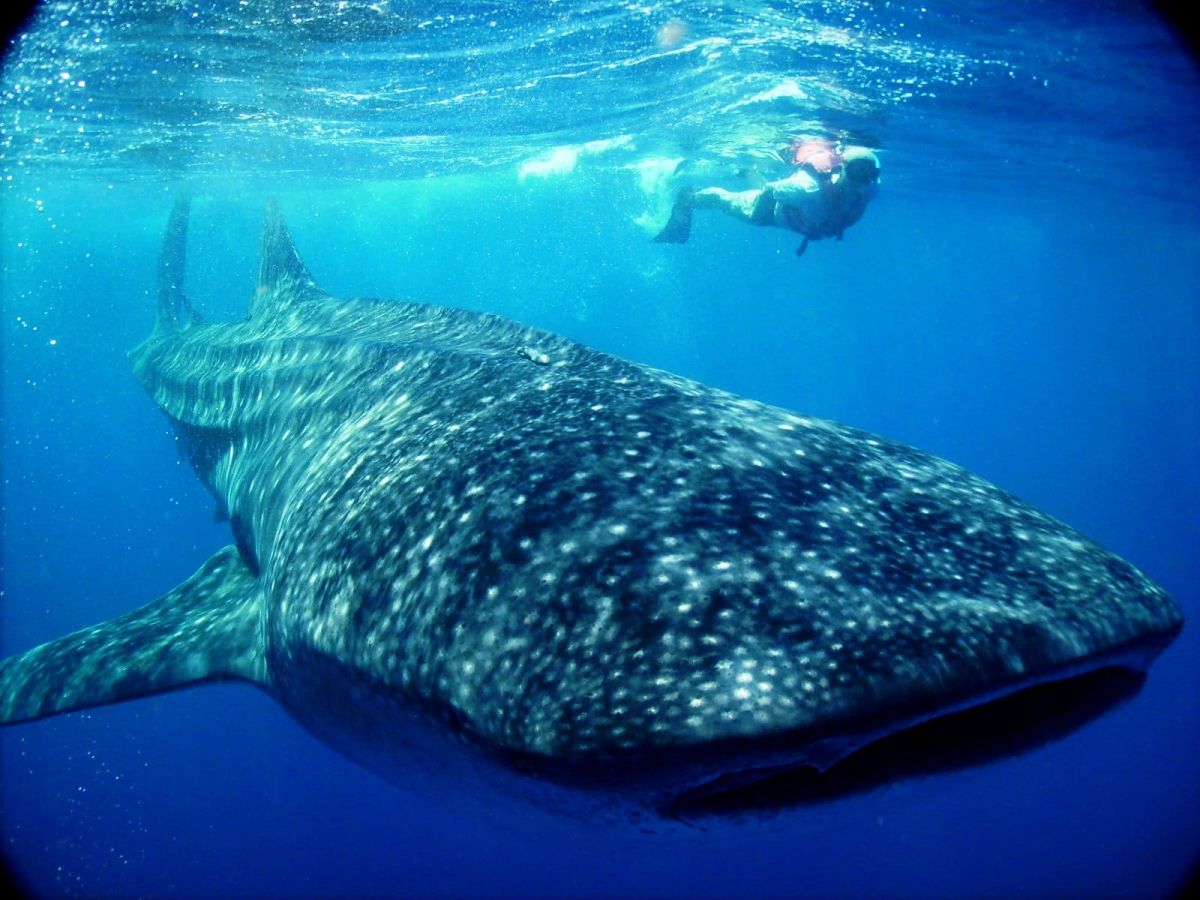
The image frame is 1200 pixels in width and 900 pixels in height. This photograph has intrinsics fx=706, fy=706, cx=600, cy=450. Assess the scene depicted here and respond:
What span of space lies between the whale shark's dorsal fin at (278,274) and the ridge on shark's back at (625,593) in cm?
524

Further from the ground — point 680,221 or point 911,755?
point 911,755

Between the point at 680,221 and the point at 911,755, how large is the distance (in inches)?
750

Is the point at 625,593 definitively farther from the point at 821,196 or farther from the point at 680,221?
the point at 680,221

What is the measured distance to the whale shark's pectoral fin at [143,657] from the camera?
4305 millimetres

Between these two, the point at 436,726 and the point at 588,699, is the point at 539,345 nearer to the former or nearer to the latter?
the point at 436,726

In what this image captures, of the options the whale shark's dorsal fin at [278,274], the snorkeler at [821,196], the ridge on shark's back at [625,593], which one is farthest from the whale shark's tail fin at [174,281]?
the snorkeler at [821,196]

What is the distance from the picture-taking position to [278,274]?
962 centimetres

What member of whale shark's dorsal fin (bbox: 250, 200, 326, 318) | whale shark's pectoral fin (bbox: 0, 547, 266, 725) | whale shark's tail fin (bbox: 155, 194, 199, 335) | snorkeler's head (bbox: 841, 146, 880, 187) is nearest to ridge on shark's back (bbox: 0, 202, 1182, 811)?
whale shark's pectoral fin (bbox: 0, 547, 266, 725)

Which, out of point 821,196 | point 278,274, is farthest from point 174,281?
point 821,196

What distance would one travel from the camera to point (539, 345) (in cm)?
461

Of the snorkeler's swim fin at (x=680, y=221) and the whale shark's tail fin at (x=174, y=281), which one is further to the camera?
the snorkeler's swim fin at (x=680, y=221)

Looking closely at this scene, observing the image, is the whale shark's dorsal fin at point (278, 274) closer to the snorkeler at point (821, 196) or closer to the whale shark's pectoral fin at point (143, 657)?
the whale shark's pectoral fin at point (143, 657)

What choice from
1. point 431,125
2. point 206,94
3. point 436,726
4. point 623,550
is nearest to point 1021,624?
point 623,550

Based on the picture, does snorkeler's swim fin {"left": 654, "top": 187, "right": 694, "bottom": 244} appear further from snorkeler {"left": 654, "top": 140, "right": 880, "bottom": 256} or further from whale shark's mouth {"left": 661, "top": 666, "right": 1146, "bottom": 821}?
whale shark's mouth {"left": 661, "top": 666, "right": 1146, "bottom": 821}
